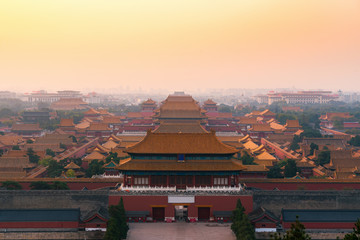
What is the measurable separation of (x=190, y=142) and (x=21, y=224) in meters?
15.8

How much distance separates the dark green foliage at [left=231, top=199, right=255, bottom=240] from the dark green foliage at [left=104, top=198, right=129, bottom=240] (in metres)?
8.53

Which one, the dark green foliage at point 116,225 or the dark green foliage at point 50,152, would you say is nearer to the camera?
the dark green foliage at point 116,225

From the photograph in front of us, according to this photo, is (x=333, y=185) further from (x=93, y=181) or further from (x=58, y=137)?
(x=58, y=137)

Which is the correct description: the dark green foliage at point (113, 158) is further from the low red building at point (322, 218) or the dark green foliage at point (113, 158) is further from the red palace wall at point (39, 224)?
the low red building at point (322, 218)

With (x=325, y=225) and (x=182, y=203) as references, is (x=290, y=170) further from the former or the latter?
(x=182, y=203)

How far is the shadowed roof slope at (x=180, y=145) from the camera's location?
126 feet

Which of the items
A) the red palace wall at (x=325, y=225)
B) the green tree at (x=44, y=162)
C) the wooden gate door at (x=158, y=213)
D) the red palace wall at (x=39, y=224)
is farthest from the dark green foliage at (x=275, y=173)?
the green tree at (x=44, y=162)

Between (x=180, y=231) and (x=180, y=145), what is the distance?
26.0 ft

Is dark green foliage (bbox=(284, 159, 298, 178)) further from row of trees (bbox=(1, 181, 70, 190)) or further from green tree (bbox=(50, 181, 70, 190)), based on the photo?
green tree (bbox=(50, 181, 70, 190))

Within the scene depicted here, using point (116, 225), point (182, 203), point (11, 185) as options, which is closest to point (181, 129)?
point (182, 203)

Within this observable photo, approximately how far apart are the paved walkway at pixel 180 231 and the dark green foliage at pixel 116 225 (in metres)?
1.05

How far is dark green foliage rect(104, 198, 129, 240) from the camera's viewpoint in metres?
30.8

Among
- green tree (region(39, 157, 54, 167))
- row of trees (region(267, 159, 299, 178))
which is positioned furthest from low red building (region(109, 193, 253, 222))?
green tree (region(39, 157, 54, 167))

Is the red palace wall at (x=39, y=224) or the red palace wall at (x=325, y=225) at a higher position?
the red palace wall at (x=39, y=224)
